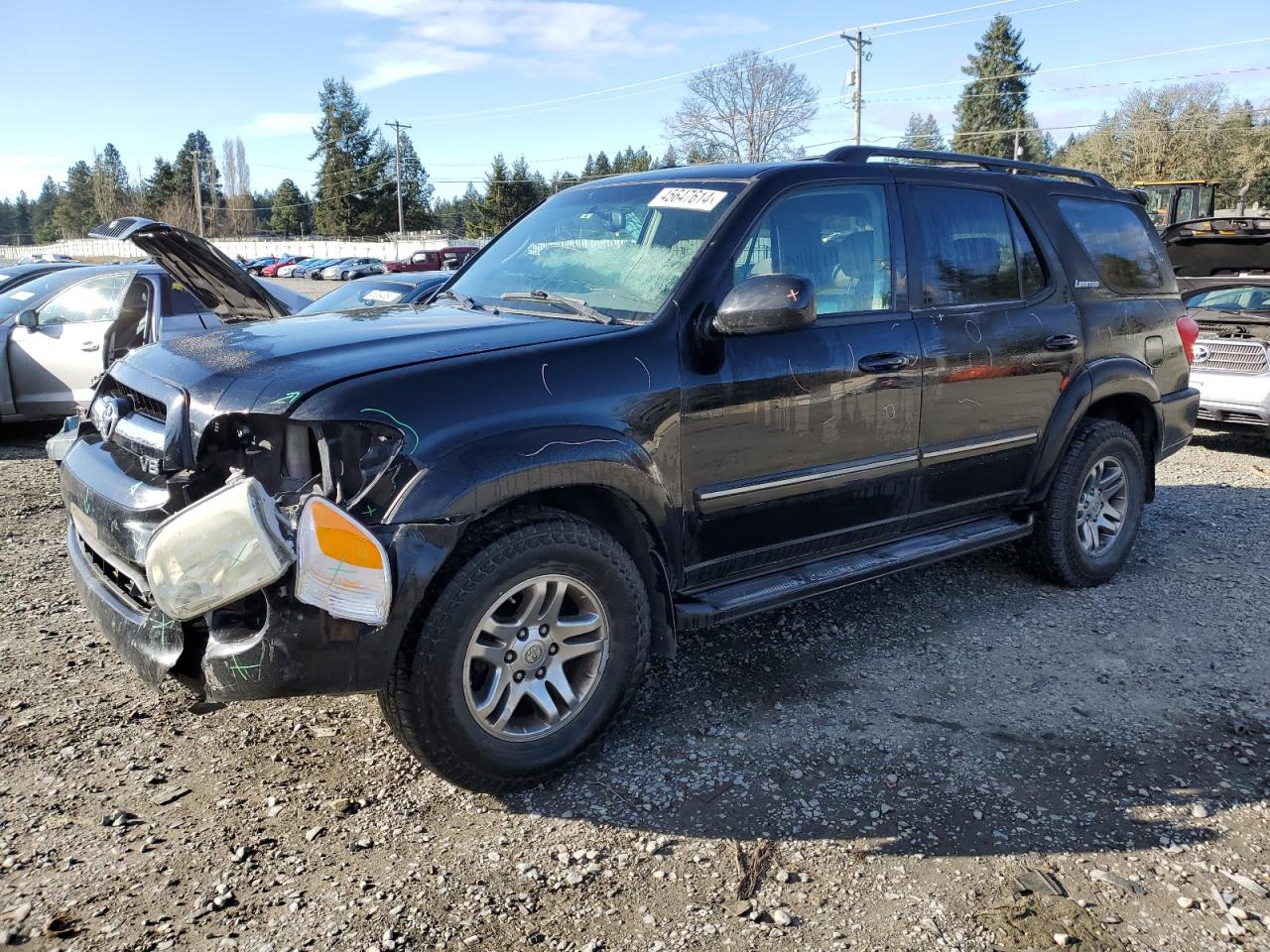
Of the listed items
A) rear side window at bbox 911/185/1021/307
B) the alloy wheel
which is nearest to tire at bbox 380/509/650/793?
the alloy wheel

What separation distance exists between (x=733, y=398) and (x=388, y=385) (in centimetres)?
127

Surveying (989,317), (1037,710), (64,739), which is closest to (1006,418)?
(989,317)

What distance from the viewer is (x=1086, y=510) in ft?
16.6

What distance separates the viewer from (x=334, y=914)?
254 cm

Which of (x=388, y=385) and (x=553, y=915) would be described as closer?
(x=553, y=915)

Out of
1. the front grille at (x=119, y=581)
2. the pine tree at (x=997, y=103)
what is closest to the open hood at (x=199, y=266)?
the front grille at (x=119, y=581)

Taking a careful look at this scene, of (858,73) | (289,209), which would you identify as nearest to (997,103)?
(858,73)

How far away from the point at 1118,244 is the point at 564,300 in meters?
3.24

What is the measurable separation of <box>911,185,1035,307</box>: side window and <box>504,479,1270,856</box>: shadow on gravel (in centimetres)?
156

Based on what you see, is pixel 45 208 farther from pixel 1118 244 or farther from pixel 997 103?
pixel 1118 244

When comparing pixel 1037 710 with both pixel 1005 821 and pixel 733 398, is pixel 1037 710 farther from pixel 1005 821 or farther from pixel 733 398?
pixel 733 398

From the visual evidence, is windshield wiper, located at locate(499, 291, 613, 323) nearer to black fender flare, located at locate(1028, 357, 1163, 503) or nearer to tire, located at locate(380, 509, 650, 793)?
tire, located at locate(380, 509, 650, 793)

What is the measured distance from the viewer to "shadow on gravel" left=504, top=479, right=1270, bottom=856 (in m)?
3.01

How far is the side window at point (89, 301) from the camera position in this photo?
8.77 m
